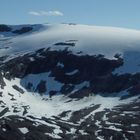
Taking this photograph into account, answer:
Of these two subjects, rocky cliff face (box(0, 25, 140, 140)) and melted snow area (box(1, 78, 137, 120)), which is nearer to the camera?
rocky cliff face (box(0, 25, 140, 140))

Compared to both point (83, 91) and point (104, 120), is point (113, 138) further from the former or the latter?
point (83, 91)

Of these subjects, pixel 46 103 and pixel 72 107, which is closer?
pixel 72 107

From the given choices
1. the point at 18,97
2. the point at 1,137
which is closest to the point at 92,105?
the point at 18,97

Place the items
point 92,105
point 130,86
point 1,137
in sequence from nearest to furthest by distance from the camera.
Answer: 1. point 1,137
2. point 92,105
3. point 130,86

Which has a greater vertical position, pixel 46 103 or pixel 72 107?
pixel 72 107

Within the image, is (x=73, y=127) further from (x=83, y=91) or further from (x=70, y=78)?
(x=70, y=78)

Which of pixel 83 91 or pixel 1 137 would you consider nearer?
pixel 1 137

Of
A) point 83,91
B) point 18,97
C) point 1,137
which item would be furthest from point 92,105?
point 1,137

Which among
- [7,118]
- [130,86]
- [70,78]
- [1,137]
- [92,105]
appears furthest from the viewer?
[70,78]

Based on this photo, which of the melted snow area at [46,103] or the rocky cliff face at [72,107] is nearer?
the rocky cliff face at [72,107]
